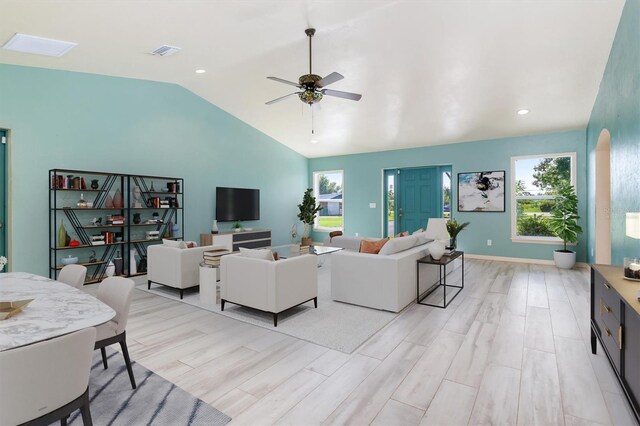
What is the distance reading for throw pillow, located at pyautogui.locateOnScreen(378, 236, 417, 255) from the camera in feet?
12.9

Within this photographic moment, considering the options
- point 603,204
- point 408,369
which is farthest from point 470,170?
point 408,369

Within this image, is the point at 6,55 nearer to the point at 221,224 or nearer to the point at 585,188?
the point at 221,224

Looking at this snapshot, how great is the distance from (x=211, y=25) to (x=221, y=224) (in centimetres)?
455

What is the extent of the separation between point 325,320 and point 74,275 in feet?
7.45

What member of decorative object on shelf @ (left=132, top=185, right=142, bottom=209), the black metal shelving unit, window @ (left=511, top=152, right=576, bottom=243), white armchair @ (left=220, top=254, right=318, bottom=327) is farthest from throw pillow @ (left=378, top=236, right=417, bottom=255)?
decorative object on shelf @ (left=132, top=185, right=142, bottom=209)

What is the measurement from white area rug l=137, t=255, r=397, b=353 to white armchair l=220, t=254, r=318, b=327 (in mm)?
136

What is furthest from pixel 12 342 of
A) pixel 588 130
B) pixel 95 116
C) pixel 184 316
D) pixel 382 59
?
pixel 588 130

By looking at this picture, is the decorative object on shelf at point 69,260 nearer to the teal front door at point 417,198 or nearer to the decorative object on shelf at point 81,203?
the decorative object on shelf at point 81,203

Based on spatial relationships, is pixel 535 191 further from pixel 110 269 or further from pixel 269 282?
pixel 110 269

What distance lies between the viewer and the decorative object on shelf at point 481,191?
7.04 m

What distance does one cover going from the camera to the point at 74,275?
2627 mm

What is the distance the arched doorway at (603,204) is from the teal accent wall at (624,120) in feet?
2.99

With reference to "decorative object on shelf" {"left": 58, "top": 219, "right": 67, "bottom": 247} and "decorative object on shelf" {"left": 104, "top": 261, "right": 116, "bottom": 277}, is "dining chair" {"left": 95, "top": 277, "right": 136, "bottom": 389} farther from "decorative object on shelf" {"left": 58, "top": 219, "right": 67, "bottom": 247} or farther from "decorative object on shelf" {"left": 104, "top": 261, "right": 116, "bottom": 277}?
"decorative object on shelf" {"left": 58, "top": 219, "right": 67, "bottom": 247}

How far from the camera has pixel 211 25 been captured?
3.80 metres
